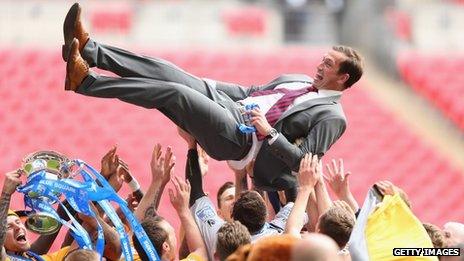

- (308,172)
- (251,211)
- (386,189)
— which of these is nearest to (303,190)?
(308,172)

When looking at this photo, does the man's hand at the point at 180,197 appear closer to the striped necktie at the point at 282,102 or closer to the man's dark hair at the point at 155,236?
the man's dark hair at the point at 155,236

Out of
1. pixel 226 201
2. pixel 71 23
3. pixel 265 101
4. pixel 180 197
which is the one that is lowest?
pixel 226 201

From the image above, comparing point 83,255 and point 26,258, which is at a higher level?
point 83,255

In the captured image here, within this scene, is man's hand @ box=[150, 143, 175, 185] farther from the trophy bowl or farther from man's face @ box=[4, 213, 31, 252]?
man's face @ box=[4, 213, 31, 252]

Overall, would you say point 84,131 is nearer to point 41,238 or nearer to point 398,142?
point 398,142

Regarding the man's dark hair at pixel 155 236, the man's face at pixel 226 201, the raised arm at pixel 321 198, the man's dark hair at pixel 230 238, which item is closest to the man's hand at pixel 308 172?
the raised arm at pixel 321 198

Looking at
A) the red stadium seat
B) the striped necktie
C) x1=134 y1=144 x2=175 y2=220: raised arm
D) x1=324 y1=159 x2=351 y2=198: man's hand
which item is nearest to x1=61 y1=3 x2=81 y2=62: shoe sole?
x1=134 y1=144 x2=175 y2=220: raised arm

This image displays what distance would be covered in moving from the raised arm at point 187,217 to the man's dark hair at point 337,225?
542mm

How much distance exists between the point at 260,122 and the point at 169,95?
0.42m

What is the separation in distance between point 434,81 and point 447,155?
1.20m

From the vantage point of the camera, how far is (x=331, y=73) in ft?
18.1

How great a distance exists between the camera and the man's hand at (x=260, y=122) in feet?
17.0

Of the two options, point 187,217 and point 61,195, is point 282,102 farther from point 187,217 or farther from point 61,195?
point 61,195

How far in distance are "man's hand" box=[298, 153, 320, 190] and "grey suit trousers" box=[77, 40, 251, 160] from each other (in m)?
0.48
